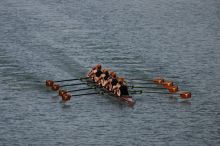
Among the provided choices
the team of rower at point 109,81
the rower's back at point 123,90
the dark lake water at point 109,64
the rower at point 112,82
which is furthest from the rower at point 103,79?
the rower's back at point 123,90

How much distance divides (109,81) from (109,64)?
11294 mm

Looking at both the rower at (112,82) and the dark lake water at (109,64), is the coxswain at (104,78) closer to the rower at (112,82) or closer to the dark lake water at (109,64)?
the rower at (112,82)

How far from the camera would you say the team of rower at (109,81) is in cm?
6706

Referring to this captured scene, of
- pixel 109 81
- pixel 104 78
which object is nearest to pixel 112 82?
pixel 109 81

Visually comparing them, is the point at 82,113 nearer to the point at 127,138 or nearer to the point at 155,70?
the point at 127,138

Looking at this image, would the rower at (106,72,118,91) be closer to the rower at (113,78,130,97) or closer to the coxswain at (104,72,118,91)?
the coxswain at (104,72,118,91)

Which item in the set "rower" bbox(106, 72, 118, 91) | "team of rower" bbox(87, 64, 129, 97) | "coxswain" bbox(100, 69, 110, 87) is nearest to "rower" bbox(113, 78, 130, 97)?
"team of rower" bbox(87, 64, 129, 97)

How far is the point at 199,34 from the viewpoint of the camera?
92.9 metres

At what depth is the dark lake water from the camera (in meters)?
63.2

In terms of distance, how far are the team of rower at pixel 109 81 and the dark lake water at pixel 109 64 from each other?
1057mm

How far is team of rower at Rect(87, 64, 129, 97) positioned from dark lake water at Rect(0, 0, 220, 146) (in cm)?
106

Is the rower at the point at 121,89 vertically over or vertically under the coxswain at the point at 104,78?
under

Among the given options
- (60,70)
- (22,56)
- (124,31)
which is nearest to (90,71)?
(60,70)

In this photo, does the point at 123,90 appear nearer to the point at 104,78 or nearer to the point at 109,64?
the point at 104,78
